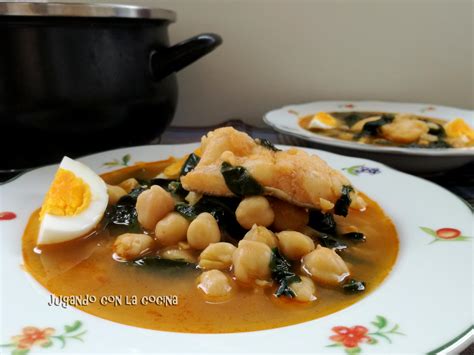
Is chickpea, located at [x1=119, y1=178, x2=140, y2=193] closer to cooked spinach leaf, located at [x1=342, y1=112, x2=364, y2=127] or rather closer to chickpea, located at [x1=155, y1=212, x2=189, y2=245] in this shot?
chickpea, located at [x1=155, y1=212, x2=189, y2=245]

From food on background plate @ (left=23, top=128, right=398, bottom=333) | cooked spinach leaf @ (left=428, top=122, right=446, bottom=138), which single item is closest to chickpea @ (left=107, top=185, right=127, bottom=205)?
food on background plate @ (left=23, top=128, right=398, bottom=333)

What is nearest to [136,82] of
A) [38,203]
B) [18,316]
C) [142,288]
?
[38,203]

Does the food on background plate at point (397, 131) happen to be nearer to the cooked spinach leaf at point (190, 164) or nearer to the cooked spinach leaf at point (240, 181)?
the cooked spinach leaf at point (190, 164)

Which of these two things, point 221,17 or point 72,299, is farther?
point 221,17

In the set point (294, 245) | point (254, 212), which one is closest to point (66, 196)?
point (254, 212)

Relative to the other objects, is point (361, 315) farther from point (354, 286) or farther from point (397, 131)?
point (397, 131)

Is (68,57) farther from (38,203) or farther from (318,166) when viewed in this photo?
(318,166)

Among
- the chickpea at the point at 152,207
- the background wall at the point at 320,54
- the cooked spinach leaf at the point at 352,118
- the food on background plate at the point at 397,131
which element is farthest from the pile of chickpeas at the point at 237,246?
the background wall at the point at 320,54
